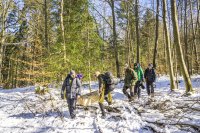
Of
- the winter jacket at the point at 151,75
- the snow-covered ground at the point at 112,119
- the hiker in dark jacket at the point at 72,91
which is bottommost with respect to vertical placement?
the snow-covered ground at the point at 112,119

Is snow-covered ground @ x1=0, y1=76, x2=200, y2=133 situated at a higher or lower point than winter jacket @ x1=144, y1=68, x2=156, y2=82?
lower

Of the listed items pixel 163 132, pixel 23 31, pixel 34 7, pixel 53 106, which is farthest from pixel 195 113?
pixel 23 31

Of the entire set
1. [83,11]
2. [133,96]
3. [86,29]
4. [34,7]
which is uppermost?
[34,7]

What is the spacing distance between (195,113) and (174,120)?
3.96 feet

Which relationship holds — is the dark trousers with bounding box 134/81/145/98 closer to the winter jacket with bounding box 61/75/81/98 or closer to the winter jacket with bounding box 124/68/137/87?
the winter jacket with bounding box 124/68/137/87

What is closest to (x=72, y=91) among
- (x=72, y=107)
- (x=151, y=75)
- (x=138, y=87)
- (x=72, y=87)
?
(x=72, y=87)

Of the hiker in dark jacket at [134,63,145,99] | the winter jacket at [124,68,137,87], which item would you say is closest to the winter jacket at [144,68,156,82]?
the hiker in dark jacket at [134,63,145,99]

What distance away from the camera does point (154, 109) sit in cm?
1187

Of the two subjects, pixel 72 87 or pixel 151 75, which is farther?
pixel 151 75

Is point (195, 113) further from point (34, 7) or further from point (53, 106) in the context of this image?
point (34, 7)

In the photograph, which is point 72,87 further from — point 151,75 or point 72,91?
point 151,75

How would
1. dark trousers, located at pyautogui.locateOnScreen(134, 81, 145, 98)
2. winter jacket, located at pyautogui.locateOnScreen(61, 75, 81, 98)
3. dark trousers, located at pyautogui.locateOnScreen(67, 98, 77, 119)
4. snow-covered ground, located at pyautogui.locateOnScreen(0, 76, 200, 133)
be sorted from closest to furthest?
snow-covered ground, located at pyautogui.locateOnScreen(0, 76, 200, 133) → dark trousers, located at pyautogui.locateOnScreen(67, 98, 77, 119) → winter jacket, located at pyautogui.locateOnScreen(61, 75, 81, 98) → dark trousers, located at pyautogui.locateOnScreen(134, 81, 145, 98)

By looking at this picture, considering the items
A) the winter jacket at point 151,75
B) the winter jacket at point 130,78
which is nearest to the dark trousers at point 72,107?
the winter jacket at point 130,78

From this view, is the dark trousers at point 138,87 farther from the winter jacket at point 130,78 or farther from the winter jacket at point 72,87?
the winter jacket at point 72,87
